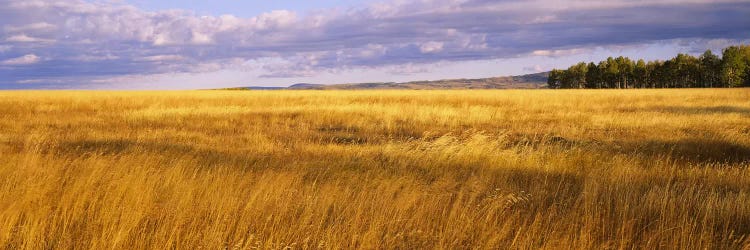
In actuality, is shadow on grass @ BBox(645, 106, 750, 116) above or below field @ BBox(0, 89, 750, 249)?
below

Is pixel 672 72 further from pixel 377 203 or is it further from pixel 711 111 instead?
pixel 377 203

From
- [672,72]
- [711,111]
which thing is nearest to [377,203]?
[711,111]

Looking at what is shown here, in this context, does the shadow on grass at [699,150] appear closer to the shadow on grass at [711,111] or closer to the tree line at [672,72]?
the shadow on grass at [711,111]

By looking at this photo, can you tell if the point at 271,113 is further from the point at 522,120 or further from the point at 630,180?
the point at 630,180

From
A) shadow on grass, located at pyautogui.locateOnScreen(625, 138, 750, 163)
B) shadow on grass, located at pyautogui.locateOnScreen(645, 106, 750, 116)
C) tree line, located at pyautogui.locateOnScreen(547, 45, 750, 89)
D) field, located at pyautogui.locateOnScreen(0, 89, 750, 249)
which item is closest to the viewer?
field, located at pyautogui.locateOnScreen(0, 89, 750, 249)

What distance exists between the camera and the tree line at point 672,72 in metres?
96.1

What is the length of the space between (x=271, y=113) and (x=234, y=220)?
18660 mm

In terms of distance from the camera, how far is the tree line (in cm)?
9606

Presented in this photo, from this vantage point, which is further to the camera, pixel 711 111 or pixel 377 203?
pixel 711 111

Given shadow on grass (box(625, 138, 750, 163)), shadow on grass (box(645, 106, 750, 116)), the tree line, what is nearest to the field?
shadow on grass (box(625, 138, 750, 163))

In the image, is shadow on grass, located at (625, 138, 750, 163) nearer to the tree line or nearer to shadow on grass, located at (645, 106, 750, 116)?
shadow on grass, located at (645, 106, 750, 116)

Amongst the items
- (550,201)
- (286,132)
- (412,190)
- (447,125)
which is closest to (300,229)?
(412,190)

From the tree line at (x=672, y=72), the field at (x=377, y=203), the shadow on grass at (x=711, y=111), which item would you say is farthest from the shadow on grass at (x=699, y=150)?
the tree line at (x=672, y=72)

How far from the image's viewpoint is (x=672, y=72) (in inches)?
4082
